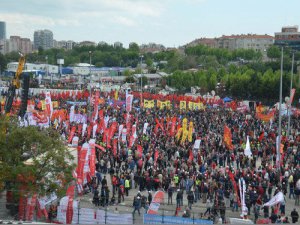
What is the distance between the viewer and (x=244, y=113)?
4244 cm

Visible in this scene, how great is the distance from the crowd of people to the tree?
3.16 metres

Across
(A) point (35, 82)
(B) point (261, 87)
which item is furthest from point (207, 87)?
(A) point (35, 82)

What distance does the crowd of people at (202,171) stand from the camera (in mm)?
17000

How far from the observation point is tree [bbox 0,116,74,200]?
1382 centimetres

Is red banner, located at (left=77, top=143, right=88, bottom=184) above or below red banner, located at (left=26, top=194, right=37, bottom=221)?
above

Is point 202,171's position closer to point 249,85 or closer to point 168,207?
point 168,207

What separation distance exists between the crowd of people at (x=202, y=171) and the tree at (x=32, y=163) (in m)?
3.16

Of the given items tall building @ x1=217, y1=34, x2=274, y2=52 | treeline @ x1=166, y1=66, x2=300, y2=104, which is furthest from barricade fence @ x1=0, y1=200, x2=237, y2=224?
tall building @ x1=217, y1=34, x2=274, y2=52

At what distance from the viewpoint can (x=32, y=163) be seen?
573 inches

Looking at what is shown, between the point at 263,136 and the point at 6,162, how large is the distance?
1788 centimetres

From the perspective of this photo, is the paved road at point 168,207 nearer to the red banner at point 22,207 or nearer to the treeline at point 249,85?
the red banner at point 22,207

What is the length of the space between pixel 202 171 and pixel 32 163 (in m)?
8.56

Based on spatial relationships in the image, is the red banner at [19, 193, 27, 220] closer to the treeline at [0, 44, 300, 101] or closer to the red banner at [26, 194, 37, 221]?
the red banner at [26, 194, 37, 221]

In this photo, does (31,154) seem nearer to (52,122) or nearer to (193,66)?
(52,122)
